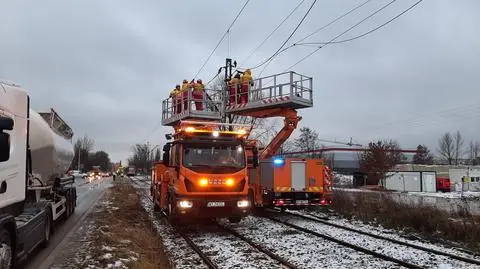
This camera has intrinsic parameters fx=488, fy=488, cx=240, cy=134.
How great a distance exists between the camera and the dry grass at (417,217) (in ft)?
43.2

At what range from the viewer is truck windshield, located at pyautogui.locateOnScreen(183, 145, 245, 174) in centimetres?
1406

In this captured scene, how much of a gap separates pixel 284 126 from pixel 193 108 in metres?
5.15

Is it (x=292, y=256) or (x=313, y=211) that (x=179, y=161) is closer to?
(x=292, y=256)

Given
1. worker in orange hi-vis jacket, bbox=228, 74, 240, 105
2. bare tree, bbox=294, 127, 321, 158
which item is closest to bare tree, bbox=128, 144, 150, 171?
bare tree, bbox=294, 127, 321, 158

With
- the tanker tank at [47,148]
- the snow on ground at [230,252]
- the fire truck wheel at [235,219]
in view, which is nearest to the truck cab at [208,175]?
the snow on ground at [230,252]

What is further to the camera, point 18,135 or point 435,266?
point 435,266

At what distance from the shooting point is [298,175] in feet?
59.3

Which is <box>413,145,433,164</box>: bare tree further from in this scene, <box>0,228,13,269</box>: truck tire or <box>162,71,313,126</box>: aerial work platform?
<box>0,228,13,269</box>: truck tire

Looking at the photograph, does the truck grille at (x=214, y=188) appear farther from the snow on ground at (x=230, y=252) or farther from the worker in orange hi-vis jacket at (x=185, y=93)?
the worker in orange hi-vis jacket at (x=185, y=93)

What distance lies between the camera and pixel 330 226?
51.2 feet

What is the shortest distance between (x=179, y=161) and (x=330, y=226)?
5.32m

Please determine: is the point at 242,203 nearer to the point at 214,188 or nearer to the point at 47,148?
the point at 214,188

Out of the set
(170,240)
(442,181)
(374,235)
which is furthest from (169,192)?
(442,181)

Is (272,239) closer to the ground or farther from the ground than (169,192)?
closer to the ground
